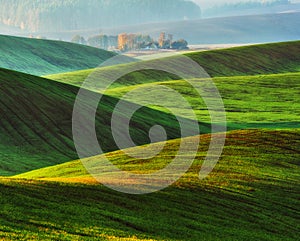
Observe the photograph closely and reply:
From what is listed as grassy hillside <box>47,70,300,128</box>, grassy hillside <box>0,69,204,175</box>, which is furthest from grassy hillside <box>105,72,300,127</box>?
grassy hillside <box>0,69,204,175</box>

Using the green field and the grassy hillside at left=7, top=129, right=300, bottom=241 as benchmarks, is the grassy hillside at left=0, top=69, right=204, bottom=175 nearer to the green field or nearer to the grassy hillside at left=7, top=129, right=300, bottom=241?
the green field

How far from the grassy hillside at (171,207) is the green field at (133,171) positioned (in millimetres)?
89

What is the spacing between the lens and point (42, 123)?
93.2 m

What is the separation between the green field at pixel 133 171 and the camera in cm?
3338

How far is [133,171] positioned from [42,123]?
137 ft

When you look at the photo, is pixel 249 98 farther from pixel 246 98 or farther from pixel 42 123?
pixel 42 123

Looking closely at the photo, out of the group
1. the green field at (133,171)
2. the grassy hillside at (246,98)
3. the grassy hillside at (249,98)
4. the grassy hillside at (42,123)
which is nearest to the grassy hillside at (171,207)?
the green field at (133,171)

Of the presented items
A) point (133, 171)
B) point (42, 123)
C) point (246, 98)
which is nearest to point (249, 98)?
point (246, 98)

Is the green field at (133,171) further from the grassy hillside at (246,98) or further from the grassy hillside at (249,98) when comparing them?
the grassy hillside at (249,98)

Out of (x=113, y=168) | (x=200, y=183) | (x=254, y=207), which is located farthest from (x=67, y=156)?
(x=254, y=207)

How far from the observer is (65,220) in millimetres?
32250

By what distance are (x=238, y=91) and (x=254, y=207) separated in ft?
396

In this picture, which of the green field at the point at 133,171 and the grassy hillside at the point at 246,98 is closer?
the green field at the point at 133,171

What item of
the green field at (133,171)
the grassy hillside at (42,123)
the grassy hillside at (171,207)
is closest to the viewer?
the grassy hillside at (171,207)
